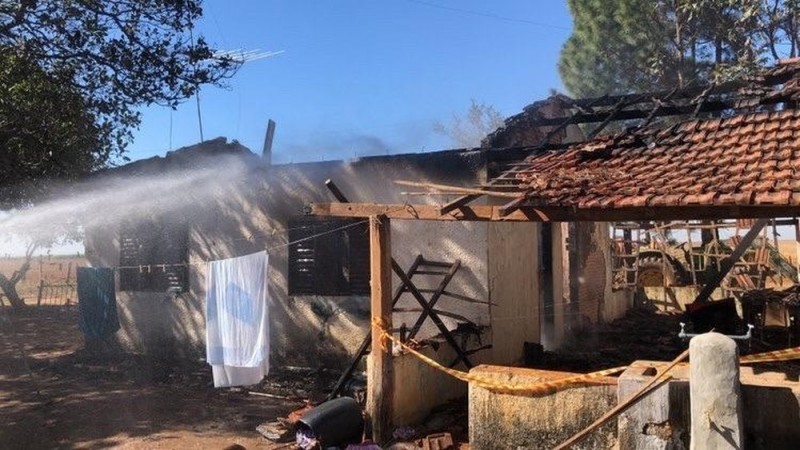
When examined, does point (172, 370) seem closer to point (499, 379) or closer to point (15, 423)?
point (15, 423)

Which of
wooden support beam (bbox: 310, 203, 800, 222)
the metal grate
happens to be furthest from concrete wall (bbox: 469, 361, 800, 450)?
the metal grate

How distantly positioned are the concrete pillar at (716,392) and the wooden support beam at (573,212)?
1.38 m

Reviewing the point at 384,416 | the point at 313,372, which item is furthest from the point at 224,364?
the point at 384,416

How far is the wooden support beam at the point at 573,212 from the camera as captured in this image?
544cm

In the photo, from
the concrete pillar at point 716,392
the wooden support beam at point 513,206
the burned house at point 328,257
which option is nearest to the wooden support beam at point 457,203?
the wooden support beam at point 513,206

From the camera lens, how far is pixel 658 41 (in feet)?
77.2

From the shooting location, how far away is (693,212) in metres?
5.61

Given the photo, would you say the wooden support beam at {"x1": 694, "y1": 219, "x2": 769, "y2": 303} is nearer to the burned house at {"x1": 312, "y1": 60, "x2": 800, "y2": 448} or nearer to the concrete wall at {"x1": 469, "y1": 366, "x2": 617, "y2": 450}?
the burned house at {"x1": 312, "y1": 60, "x2": 800, "y2": 448}

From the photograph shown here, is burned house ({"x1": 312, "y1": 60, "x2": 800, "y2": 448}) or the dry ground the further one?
the dry ground

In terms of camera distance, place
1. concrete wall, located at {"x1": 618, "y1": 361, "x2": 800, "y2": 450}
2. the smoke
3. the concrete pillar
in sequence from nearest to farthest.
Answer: the concrete pillar → concrete wall, located at {"x1": 618, "y1": 361, "x2": 800, "y2": 450} → the smoke

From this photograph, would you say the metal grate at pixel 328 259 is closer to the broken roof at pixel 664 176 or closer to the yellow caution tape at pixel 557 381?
the broken roof at pixel 664 176

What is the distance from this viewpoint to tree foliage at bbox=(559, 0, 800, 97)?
19125mm

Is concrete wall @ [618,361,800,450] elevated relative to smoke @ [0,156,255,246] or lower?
lower

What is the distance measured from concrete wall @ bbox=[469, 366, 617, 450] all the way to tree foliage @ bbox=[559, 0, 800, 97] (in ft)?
46.7
